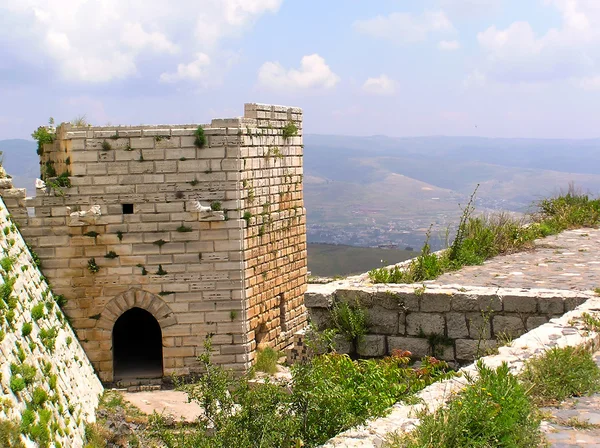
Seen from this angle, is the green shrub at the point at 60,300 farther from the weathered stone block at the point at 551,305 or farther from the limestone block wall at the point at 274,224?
the weathered stone block at the point at 551,305

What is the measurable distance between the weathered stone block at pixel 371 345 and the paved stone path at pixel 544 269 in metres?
1.87

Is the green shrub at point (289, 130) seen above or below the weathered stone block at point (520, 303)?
above

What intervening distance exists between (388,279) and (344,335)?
5.15ft

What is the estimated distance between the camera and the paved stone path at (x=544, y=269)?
9.81m

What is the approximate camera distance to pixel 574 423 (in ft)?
16.7

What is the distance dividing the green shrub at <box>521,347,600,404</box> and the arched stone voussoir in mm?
8294

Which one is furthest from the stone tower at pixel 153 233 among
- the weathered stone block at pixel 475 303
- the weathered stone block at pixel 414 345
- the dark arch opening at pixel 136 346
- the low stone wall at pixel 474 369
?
the low stone wall at pixel 474 369

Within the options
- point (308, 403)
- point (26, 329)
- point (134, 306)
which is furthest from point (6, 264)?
point (308, 403)

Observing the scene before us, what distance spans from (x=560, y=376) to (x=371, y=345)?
3028mm

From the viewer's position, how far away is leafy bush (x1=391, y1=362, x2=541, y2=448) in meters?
4.66

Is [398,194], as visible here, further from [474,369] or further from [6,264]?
[474,369]

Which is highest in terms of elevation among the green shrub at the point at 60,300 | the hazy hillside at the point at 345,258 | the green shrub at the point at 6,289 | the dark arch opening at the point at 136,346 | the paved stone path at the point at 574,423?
the paved stone path at the point at 574,423

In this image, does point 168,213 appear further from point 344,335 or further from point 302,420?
point 302,420

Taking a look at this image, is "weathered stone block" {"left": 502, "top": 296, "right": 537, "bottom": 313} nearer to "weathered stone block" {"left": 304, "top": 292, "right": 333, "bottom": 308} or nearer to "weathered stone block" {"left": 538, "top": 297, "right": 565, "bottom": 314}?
"weathered stone block" {"left": 538, "top": 297, "right": 565, "bottom": 314}
